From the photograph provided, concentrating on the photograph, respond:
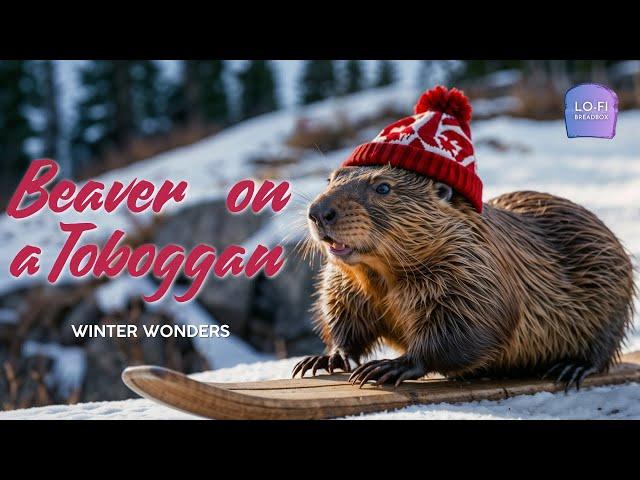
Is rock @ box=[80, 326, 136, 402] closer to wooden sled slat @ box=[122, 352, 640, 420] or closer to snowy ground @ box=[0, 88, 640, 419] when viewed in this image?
snowy ground @ box=[0, 88, 640, 419]

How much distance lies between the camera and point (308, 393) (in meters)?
2.18

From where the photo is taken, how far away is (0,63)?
15.8m

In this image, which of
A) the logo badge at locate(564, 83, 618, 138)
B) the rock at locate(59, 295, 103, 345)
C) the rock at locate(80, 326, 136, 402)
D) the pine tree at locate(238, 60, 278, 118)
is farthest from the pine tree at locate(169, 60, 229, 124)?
the logo badge at locate(564, 83, 618, 138)

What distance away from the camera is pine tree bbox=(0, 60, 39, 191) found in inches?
645

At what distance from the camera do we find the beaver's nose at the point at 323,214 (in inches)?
86.8

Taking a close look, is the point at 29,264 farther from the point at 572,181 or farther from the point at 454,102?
the point at 572,181

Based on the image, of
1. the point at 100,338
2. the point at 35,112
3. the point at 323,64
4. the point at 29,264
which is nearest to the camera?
the point at 29,264

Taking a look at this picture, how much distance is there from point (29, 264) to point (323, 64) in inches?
771

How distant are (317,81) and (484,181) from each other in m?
16.1

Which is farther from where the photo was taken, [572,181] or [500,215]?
[572,181]

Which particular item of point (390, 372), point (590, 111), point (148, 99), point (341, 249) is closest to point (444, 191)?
point (341, 249)

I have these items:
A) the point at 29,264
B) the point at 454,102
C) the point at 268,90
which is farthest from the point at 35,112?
the point at 454,102

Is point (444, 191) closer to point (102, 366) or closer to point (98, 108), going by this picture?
point (102, 366)

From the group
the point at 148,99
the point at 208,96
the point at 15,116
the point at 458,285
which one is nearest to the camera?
the point at 458,285
